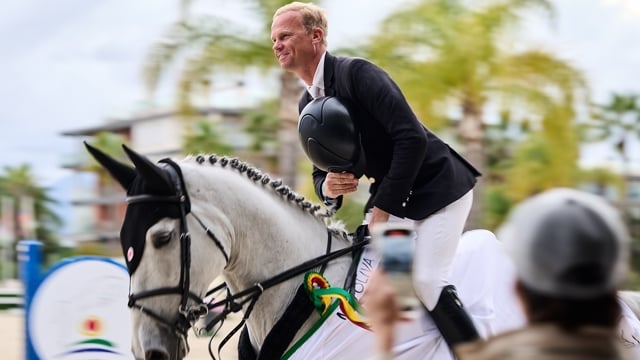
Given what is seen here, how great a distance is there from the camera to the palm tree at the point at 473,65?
62.6ft

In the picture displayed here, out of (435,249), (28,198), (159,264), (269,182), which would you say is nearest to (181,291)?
(159,264)

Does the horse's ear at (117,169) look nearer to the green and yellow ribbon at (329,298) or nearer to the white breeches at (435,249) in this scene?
the green and yellow ribbon at (329,298)

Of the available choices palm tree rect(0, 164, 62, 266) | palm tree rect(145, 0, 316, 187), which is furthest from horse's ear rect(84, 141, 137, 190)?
palm tree rect(0, 164, 62, 266)

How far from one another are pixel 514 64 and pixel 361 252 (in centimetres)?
1563

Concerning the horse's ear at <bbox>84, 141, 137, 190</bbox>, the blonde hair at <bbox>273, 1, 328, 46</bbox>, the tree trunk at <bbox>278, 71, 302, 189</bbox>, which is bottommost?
the tree trunk at <bbox>278, 71, 302, 189</bbox>

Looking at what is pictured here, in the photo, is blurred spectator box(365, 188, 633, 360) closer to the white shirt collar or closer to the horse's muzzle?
the horse's muzzle

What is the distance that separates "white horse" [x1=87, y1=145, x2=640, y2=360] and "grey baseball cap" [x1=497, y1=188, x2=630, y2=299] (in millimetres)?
2081

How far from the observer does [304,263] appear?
14.7ft

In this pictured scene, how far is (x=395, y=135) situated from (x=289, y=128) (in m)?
16.3

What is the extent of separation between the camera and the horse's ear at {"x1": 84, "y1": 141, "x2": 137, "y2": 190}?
13.9 feet

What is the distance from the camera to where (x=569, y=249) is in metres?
2.09

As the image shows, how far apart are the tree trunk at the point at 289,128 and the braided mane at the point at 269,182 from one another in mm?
14119

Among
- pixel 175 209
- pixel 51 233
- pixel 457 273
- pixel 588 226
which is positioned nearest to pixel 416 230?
pixel 457 273

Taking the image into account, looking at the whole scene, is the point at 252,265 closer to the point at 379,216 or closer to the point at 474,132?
the point at 379,216
